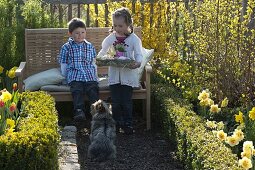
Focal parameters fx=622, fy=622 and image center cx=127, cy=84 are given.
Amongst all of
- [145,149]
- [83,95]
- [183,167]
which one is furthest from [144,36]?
[183,167]

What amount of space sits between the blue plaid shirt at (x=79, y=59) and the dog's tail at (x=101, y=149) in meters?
1.48

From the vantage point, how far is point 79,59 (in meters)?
7.50

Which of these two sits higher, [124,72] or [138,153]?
[124,72]

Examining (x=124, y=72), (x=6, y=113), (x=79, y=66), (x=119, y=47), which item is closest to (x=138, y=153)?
(x=124, y=72)

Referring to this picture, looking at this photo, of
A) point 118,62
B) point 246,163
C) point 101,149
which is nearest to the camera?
point 246,163

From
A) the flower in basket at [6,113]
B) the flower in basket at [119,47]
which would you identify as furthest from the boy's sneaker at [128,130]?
the flower in basket at [6,113]

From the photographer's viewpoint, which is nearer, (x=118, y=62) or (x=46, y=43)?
(x=118, y=62)

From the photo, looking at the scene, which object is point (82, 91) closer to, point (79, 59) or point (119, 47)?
point (79, 59)

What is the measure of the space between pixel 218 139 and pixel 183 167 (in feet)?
3.01

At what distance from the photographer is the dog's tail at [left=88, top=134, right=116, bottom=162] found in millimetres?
5961

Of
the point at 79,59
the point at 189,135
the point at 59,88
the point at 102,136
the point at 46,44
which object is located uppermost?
the point at 46,44

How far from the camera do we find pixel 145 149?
266 inches

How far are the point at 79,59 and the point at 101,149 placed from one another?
1823mm

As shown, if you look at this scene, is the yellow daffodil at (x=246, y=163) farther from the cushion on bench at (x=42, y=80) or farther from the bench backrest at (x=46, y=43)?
the bench backrest at (x=46, y=43)
